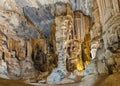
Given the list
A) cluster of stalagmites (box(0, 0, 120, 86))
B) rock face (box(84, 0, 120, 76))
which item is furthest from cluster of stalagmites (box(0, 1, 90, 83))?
rock face (box(84, 0, 120, 76))

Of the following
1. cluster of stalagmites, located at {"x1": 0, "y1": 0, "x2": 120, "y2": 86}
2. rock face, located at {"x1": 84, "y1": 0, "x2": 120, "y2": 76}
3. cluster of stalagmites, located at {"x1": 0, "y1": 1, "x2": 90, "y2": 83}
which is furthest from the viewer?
cluster of stalagmites, located at {"x1": 0, "y1": 1, "x2": 90, "y2": 83}

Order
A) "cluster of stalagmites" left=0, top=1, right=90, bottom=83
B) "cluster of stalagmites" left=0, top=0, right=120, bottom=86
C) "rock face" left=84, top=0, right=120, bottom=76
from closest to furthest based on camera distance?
"rock face" left=84, top=0, right=120, bottom=76 < "cluster of stalagmites" left=0, top=0, right=120, bottom=86 < "cluster of stalagmites" left=0, top=1, right=90, bottom=83

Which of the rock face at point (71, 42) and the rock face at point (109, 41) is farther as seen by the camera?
the rock face at point (71, 42)

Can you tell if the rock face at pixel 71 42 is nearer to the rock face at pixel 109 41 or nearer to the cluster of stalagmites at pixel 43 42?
the cluster of stalagmites at pixel 43 42

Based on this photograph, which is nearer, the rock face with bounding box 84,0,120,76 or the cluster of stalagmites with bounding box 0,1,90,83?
the rock face with bounding box 84,0,120,76

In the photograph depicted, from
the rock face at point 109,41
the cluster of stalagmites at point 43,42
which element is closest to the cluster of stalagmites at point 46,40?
the cluster of stalagmites at point 43,42

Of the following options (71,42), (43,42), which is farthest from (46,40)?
(71,42)

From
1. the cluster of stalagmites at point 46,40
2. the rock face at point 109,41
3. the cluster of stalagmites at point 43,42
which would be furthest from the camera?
the cluster of stalagmites at point 43,42

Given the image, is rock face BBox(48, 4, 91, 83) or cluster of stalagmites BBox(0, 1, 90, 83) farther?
cluster of stalagmites BBox(0, 1, 90, 83)

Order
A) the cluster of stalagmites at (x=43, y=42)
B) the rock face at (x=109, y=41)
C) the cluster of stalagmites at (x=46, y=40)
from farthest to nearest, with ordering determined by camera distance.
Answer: the cluster of stalagmites at (x=43, y=42) < the cluster of stalagmites at (x=46, y=40) < the rock face at (x=109, y=41)

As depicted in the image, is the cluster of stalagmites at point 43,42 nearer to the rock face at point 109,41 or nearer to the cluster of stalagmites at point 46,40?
the cluster of stalagmites at point 46,40

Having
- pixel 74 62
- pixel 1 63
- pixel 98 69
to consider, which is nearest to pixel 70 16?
pixel 74 62

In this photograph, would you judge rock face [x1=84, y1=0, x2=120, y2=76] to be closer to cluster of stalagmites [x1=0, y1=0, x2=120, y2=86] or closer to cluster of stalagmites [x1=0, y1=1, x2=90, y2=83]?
cluster of stalagmites [x1=0, y1=0, x2=120, y2=86]

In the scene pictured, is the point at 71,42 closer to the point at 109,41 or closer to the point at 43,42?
the point at 43,42
